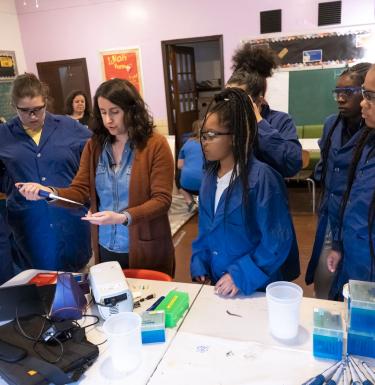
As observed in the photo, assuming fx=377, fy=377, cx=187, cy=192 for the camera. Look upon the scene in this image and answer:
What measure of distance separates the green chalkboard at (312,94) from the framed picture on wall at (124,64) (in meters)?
2.23

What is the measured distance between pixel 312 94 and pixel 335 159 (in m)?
3.79

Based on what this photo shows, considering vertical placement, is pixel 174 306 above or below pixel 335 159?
below

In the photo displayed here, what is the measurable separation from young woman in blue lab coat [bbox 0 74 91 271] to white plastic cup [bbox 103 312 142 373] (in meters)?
0.83

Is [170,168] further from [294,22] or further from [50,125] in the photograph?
[294,22]

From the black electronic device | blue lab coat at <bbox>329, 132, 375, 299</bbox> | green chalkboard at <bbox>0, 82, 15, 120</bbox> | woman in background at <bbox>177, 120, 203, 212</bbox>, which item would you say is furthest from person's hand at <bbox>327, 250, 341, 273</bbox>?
green chalkboard at <bbox>0, 82, 15, 120</bbox>

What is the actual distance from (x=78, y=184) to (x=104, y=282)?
0.62 metres

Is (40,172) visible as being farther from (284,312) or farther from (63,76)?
(63,76)

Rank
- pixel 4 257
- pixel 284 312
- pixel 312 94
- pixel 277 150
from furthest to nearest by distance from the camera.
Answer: pixel 312 94, pixel 4 257, pixel 277 150, pixel 284 312

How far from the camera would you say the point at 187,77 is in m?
6.28

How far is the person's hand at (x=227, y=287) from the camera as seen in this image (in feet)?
4.43

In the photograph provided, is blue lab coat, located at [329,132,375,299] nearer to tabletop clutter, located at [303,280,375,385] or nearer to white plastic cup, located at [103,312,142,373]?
tabletop clutter, located at [303,280,375,385]

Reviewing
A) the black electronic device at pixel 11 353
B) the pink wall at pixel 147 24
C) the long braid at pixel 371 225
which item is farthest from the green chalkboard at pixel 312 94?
the black electronic device at pixel 11 353

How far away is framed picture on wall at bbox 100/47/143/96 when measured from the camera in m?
5.66

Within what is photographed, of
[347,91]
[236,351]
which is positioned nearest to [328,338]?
[236,351]
